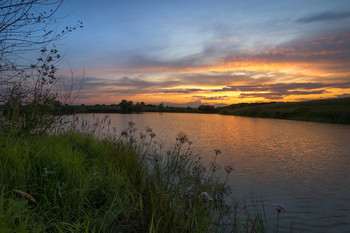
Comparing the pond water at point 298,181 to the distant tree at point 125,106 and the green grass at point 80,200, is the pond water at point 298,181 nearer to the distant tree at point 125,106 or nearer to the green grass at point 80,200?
the green grass at point 80,200

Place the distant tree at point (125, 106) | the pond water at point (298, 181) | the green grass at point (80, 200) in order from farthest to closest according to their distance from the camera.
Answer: the distant tree at point (125, 106) < the pond water at point (298, 181) < the green grass at point (80, 200)

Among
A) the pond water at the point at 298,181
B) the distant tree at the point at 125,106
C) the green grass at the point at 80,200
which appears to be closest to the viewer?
the green grass at the point at 80,200

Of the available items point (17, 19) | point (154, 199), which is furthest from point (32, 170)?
point (17, 19)

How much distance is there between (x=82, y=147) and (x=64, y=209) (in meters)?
3.77

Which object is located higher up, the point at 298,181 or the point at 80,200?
the point at 80,200

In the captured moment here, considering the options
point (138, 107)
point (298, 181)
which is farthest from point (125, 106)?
point (298, 181)

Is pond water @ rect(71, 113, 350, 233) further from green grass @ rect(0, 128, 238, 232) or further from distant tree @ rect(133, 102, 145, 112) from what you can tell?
distant tree @ rect(133, 102, 145, 112)

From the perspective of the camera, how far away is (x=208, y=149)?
11180 millimetres

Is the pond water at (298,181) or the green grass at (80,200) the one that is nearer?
the green grass at (80,200)

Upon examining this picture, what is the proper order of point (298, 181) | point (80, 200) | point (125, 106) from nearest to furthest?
point (80, 200) < point (298, 181) < point (125, 106)

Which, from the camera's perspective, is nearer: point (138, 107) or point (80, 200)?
point (80, 200)

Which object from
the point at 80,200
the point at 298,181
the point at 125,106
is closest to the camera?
the point at 80,200

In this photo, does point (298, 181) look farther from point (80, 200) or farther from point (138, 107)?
point (138, 107)

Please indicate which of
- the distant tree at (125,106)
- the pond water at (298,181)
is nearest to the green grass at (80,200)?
the pond water at (298,181)
